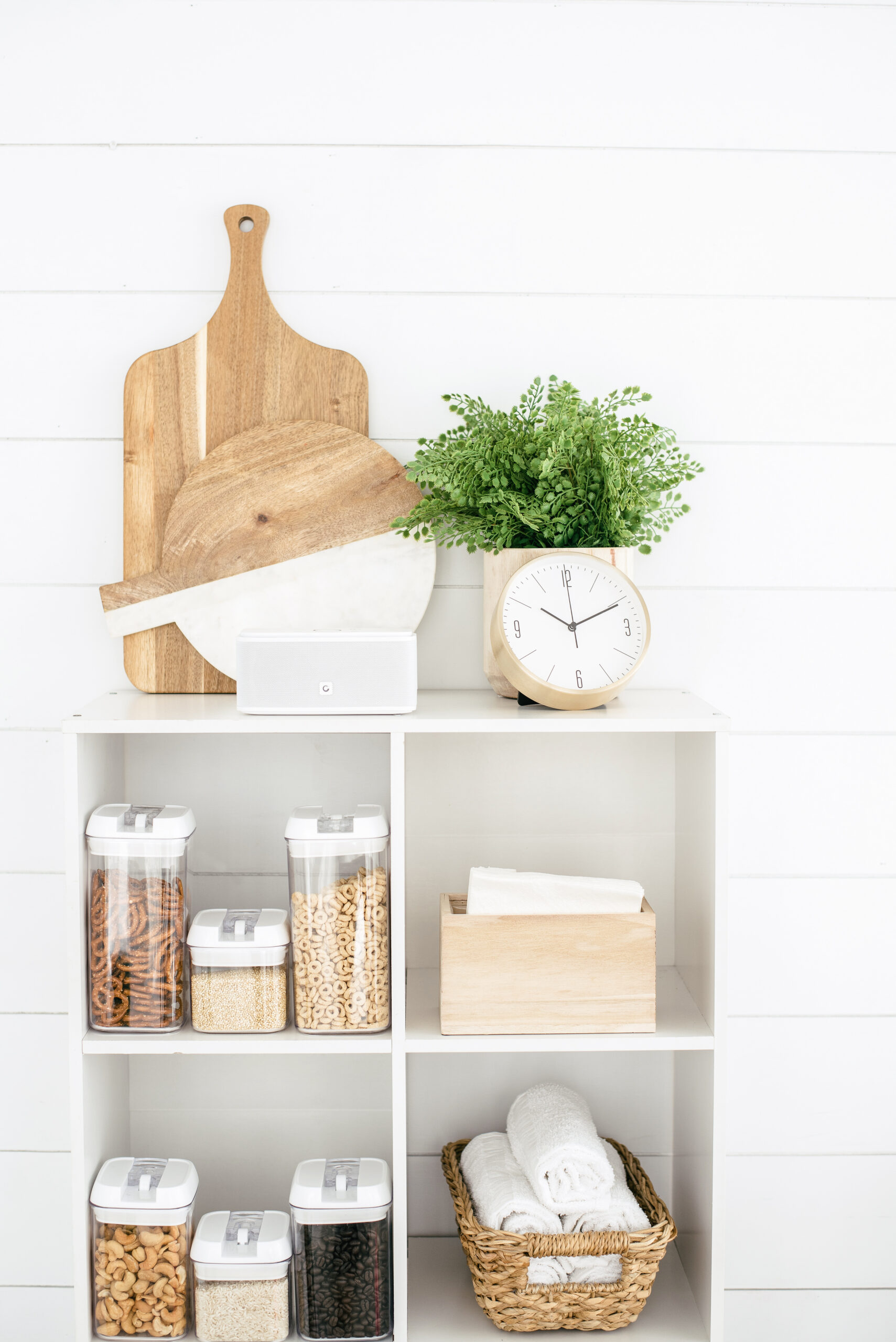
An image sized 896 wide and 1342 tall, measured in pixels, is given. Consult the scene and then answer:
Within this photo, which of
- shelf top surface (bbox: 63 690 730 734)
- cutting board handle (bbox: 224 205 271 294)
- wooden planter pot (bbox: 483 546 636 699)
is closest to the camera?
shelf top surface (bbox: 63 690 730 734)

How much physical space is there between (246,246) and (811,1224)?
5.22ft

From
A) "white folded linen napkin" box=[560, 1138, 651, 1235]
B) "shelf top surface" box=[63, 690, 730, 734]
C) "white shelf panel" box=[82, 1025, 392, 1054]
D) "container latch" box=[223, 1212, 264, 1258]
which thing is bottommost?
"container latch" box=[223, 1212, 264, 1258]

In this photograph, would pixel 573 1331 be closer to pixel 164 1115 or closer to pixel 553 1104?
pixel 553 1104

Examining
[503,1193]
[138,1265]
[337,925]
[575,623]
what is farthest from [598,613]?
[138,1265]

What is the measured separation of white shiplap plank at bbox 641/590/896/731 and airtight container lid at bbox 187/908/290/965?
24.3 inches

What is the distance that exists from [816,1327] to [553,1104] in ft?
1.87

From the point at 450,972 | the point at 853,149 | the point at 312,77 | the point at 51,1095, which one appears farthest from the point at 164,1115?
the point at 853,149

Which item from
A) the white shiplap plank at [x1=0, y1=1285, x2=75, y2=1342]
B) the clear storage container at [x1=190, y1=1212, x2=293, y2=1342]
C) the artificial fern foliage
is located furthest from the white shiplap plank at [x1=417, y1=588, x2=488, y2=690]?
the white shiplap plank at [x1=0, y1=1285, x2=75, y2=1342]

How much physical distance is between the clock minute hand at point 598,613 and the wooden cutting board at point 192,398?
43 cm

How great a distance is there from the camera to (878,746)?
1.44 m

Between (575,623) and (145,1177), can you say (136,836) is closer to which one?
(145,1177)

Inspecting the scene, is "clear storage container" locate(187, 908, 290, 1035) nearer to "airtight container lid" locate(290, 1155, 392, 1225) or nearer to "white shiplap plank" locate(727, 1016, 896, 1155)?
"airtight container lid" locate(290, 1155, 392, 1225)

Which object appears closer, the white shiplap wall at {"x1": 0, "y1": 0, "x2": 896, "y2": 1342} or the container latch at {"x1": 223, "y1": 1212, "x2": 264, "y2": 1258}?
the container latch at {"x1": 223, "y1": 1212, "x2": 264, "y2": 1258}

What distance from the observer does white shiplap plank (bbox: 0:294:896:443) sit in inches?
54.7
